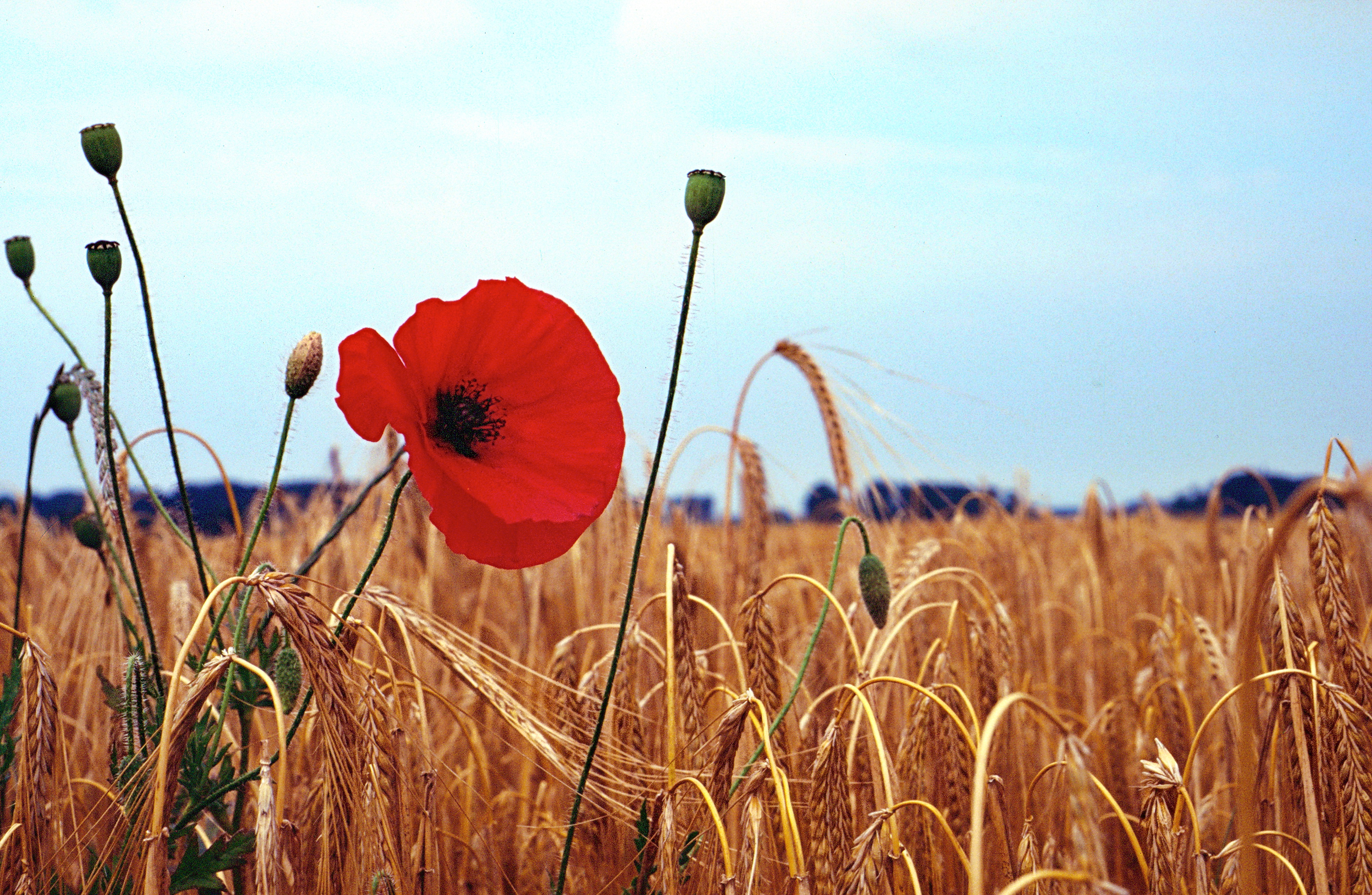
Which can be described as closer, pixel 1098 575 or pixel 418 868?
pixel 418 868

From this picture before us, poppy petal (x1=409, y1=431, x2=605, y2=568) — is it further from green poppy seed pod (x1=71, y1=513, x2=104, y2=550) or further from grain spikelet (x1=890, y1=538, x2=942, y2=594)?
grain spikelet (x1=890, y1=538, x2=942, y2=594)

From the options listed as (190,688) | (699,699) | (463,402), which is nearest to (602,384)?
(463,402)

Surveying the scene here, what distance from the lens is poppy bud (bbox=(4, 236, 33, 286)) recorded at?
1.30 meters

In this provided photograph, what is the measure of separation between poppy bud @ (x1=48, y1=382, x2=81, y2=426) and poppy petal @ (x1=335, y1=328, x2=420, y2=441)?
1.85 ft

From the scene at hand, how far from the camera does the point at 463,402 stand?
123 centimetres

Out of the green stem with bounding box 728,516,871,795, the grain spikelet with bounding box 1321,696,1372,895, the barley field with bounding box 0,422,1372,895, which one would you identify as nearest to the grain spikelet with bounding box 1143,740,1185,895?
the barley field with bounding box 0,422,1372,895

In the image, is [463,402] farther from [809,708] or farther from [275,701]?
[809,708]

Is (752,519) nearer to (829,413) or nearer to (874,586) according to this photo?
(829,413)

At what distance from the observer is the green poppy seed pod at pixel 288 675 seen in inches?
41.8

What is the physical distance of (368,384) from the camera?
1.04 m

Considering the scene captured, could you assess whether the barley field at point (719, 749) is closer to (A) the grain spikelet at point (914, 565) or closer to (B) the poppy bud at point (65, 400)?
(A) the grain spikelet at point (914, 565)

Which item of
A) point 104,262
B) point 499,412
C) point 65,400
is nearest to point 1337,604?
point 499,412

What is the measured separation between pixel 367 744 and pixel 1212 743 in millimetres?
2170

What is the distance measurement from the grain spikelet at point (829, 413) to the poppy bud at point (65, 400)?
125cm
